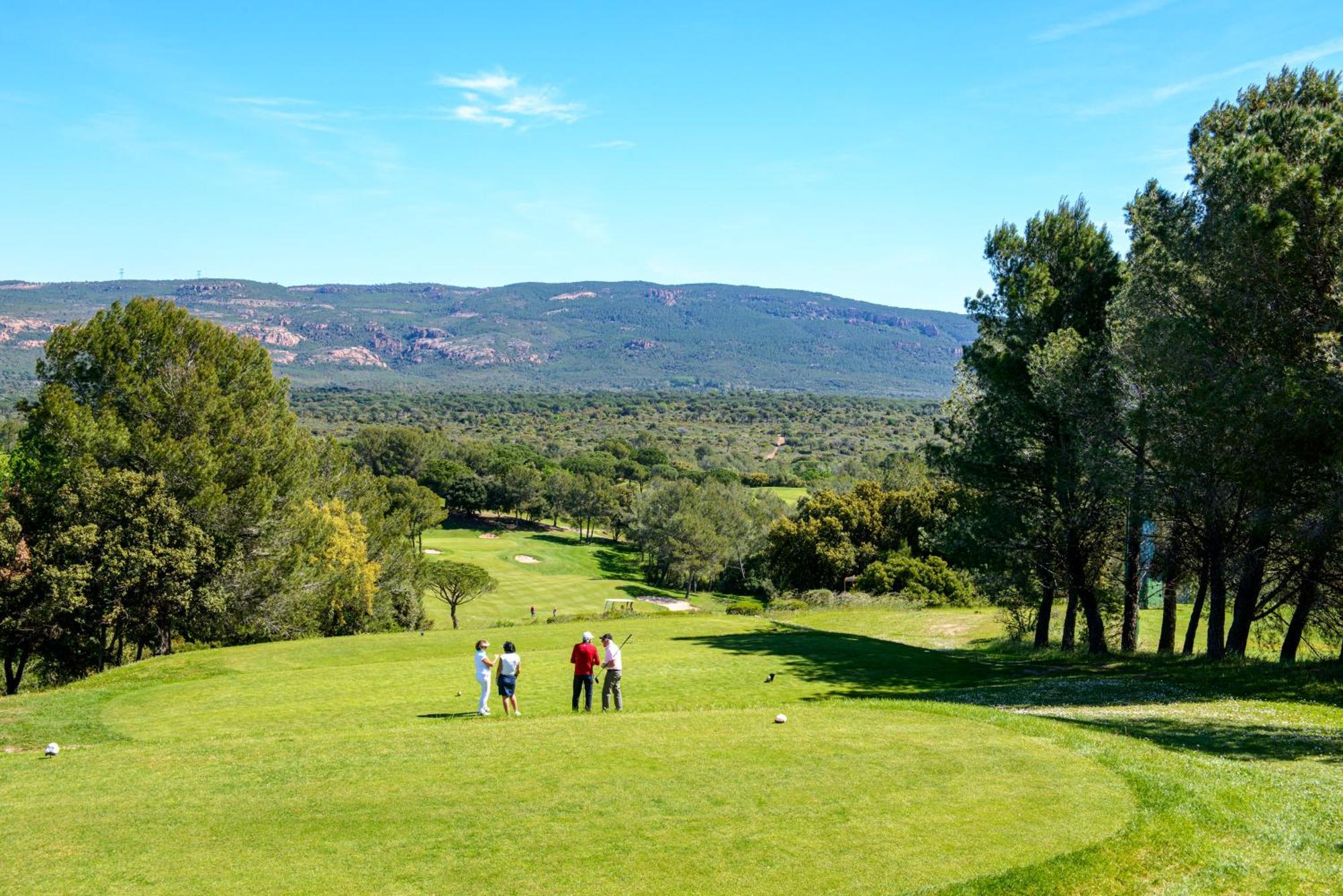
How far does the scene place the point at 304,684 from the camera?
24.1 m

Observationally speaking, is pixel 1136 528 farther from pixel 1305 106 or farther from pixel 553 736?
pixel 553 736

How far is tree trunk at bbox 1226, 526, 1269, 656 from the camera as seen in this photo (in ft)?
76.0

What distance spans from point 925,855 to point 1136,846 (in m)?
2.52

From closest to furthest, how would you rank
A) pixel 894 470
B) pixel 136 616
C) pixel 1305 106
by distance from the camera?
pixel 1305 106, pixel 136 616, pixel 894 470

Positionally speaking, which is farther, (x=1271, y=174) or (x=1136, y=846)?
(x=1271, y=174)

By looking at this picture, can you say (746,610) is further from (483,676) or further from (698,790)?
(698,790)

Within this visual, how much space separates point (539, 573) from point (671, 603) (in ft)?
59.7

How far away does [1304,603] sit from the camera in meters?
24.8

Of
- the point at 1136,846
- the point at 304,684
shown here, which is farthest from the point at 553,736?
the point at 304,684

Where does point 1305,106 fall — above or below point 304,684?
above

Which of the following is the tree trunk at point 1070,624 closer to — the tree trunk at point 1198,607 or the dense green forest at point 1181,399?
the dense green forest at point 1181,399

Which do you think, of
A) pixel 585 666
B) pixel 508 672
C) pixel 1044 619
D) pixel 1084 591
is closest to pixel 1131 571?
pixel 1084 591

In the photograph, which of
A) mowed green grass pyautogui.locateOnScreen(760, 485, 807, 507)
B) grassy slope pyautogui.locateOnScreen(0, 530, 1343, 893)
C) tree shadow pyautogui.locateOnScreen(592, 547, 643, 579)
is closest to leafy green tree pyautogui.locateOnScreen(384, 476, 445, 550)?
tree shadow pyautogui.locateOnScreen(592, 547, 643, 579)

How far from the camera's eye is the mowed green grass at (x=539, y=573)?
70.8 m
